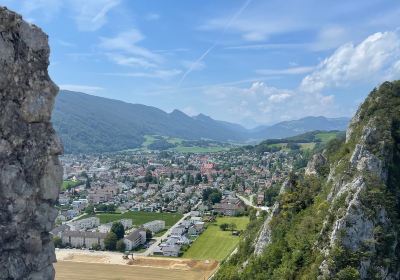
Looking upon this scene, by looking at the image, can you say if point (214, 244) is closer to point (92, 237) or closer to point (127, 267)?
point (127, 267)

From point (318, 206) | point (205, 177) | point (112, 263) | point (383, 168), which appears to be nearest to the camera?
point (383, 168)

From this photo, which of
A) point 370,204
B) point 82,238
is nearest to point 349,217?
point 370,204

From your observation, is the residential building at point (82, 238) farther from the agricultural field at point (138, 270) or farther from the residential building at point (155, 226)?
the residential building at point (155, 226)

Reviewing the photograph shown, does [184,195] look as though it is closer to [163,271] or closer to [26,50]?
[163,271]

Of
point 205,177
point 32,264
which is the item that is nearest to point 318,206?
point 32,264

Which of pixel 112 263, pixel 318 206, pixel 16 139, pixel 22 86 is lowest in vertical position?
pixel 112 263

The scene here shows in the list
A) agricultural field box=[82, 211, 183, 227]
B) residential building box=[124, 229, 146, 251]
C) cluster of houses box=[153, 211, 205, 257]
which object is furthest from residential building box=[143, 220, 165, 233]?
residential building box=[124, 229, 146, 251]

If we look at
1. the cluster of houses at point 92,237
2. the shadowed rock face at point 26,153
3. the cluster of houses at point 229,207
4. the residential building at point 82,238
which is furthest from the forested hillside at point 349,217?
the cluster of houses at point 229,207
